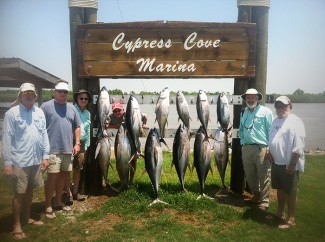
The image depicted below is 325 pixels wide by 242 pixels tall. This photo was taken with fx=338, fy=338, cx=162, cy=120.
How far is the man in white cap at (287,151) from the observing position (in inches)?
191

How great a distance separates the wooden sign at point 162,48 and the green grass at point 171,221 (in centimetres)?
223

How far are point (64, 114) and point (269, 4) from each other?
→ 13.8ft

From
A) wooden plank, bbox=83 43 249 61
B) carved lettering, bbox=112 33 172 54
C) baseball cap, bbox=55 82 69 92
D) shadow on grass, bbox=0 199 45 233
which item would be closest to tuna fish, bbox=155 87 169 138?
wooden plank, bbox=83 43 249 61

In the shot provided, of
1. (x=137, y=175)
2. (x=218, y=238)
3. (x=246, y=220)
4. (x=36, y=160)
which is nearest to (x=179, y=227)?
(x=218, y=238)

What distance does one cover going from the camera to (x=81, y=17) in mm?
6266

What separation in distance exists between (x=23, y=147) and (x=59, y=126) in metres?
0.85

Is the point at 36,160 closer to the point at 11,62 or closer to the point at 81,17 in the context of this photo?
the point at 81,17

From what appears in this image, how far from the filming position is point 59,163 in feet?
17.6

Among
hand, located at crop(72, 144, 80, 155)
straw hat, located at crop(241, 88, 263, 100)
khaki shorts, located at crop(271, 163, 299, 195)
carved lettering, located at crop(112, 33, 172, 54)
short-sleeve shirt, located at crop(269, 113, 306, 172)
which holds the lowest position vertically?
khaki shorts, located at crop(271, 163, 299, 195)

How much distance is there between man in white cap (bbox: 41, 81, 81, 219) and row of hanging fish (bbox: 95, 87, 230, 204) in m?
0.46

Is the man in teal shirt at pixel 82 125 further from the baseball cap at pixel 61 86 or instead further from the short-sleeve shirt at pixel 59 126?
the baseball cap at pixel 61 86

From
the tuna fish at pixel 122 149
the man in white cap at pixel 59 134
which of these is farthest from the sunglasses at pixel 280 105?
the man in white cap at pixel 59 134

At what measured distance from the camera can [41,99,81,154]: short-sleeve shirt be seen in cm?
531

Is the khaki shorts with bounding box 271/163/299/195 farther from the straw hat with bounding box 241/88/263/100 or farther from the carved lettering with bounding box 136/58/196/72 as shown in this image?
the carved lettering with bounding box 136/58/196/72
